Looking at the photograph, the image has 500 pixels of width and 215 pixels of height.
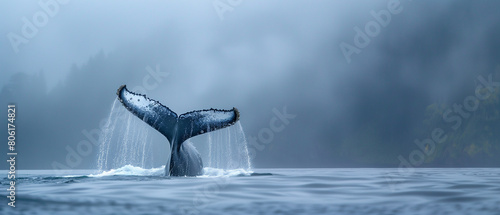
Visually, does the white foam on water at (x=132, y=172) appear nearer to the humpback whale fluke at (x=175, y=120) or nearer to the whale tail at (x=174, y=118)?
the humpback whale fluke at (x=175, y=120)

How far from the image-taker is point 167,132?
14.1m

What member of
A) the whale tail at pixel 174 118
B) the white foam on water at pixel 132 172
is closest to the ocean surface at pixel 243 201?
the whale tail at pixel 174 118

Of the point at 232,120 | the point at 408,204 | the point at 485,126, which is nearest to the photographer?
the point at 408,204

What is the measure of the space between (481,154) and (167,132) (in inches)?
4417

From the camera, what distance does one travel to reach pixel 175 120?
14.2 metres

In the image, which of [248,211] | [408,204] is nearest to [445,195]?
[408,204]

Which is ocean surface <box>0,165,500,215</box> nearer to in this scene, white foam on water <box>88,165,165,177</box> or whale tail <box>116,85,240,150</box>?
whale tail <box>116,85,240,150</box>

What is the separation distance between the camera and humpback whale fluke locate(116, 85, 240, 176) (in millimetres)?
13781

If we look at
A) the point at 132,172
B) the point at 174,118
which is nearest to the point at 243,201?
the point at 174,118

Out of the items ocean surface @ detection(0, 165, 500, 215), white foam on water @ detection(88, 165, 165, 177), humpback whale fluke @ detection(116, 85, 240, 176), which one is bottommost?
ocean surface @ detection(0, 165, 500, 215)

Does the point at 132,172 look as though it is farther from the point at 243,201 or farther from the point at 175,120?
the point at 243,201

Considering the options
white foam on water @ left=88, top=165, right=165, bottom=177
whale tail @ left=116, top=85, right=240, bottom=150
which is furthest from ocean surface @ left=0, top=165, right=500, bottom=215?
white foam on water @ left=88, top=165, right=165, bottom=177

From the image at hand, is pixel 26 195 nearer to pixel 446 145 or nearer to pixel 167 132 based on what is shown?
pixel 167 132

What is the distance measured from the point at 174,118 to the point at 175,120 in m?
0.07
